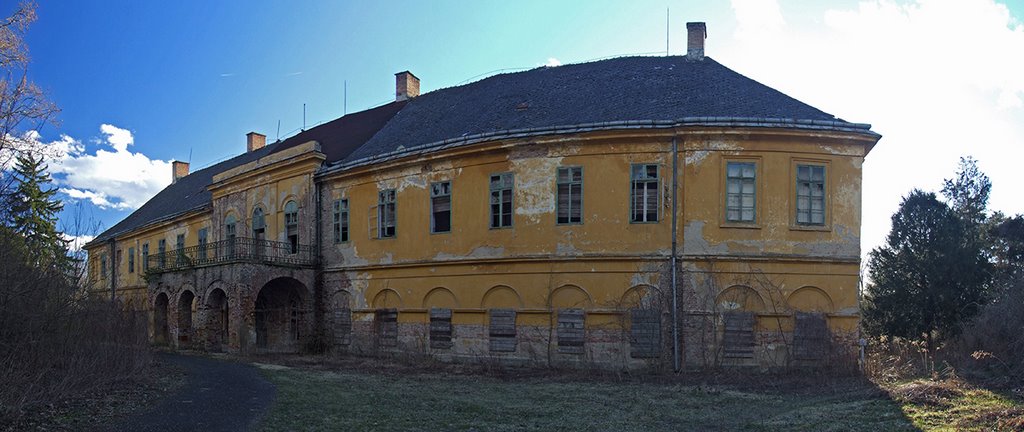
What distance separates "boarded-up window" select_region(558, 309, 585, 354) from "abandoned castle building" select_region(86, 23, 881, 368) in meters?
0.04

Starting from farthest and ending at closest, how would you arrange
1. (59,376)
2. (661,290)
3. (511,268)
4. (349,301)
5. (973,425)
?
(349,301), (511,268), (661,290), (59,376), (973,425)

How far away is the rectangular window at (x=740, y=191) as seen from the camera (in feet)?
A: 61.3

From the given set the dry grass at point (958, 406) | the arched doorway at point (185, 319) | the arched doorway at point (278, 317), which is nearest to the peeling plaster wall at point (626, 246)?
the dry grass at point (958, 406)

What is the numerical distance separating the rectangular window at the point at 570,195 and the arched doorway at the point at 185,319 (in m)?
15.8

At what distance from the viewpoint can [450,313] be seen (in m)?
21.4

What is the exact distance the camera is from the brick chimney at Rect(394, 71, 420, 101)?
99.7ft

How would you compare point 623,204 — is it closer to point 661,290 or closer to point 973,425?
point 661,290

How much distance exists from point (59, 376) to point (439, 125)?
47.7 ft

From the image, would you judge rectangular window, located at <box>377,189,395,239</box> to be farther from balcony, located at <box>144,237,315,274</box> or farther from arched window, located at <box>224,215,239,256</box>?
arched window, located at <box>224,215,239,256</box>

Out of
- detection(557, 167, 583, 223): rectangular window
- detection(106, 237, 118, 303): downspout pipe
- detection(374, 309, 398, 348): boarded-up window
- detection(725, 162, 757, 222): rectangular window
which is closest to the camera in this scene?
detection(725, 162, 757, 222): rectangular window

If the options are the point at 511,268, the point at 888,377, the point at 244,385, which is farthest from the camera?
the point at 511,268

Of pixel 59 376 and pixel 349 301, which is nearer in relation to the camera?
pixel 59 376

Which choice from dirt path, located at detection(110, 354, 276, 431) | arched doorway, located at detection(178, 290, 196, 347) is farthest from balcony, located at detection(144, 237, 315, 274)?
dirt path, located at detection(110, 354, 276, 431)

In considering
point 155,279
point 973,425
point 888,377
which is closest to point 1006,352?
point 888,377
